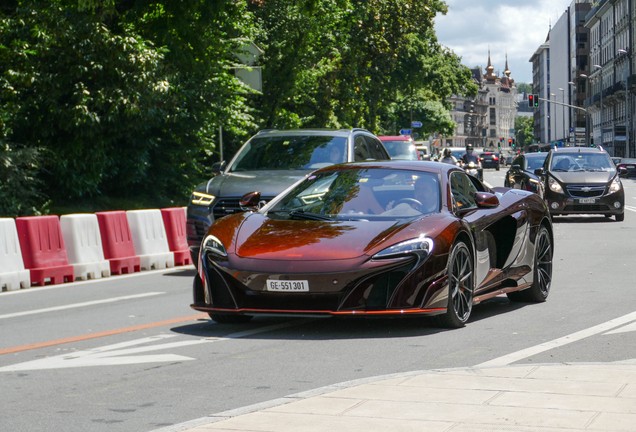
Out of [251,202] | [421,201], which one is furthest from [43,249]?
[421,201]

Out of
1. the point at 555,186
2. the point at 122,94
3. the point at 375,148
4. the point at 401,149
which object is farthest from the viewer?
the point at 401,149

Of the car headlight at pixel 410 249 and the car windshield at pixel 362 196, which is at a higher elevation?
the car windshield at pixel 362 196

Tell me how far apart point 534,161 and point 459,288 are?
18297 millimetres

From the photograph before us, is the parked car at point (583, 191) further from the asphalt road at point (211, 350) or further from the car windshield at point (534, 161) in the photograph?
the asphalt road at point (211, 350)

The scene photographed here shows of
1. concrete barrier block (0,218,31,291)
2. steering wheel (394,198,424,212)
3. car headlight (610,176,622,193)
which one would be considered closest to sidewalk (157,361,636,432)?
steering wheel (394,198,424,212)

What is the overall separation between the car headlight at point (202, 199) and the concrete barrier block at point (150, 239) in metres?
1.83

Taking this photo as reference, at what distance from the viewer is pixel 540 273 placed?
9.48 m

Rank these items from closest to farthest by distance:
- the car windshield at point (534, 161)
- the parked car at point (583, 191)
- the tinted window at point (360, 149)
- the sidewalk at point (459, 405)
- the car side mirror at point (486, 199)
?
the sidewalk at point (459, 405) → the car side mirror at point (486, 199) → the tinted window at point (360, 149) → the parked car at point (583, 191) → the car windshield at point (534, 161)

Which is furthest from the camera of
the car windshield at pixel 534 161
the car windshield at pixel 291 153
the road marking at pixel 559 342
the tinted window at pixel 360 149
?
the car windshield at pixel 534 161

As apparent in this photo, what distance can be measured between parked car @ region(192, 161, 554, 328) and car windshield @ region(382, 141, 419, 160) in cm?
1778

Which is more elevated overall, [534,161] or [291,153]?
[291,153]

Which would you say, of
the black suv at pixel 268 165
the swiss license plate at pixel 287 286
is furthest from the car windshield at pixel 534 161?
the swiss license plate at pixel 287 286

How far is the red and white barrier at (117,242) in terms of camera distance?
1325 cm

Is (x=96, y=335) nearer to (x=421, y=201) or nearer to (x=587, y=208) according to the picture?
(x=421, y=201)
